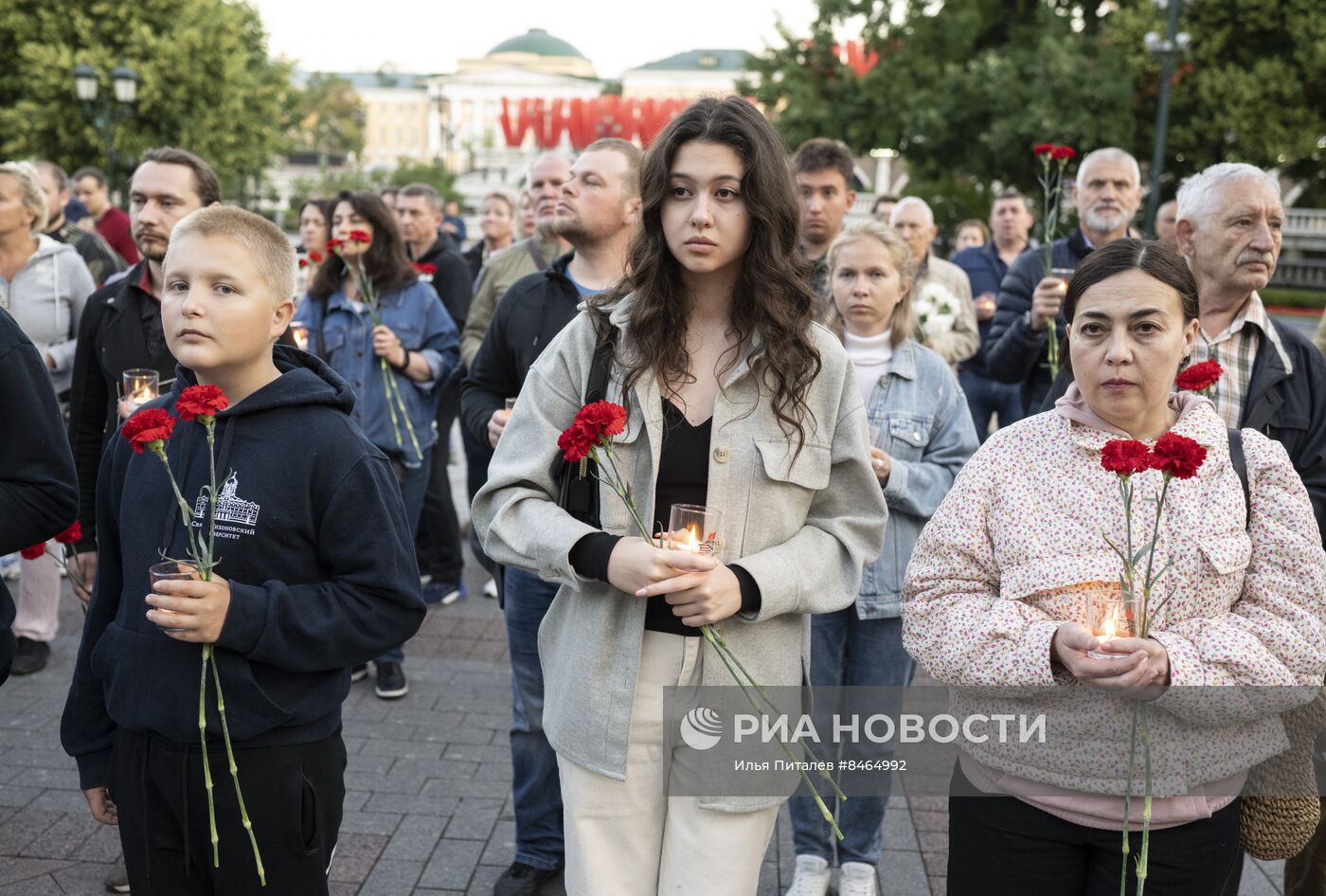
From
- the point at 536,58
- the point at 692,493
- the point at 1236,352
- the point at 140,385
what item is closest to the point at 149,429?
the point at 692,493

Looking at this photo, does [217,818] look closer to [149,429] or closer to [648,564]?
[149,429]

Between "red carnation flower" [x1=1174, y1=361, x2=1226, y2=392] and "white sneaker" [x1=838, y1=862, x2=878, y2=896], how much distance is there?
1.91 m

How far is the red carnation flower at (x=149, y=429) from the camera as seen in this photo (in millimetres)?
2283

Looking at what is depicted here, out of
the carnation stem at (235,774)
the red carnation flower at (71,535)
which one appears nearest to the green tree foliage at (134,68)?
the red carnation flower at (71,535)

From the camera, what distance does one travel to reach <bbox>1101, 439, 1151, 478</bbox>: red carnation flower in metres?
2.18

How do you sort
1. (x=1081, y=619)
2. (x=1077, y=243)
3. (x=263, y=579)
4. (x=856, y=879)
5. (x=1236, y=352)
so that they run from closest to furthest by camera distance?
(x=1081, y=619), (x=263, y=579), (x=1236, y=352), (x=856, y=879), (x=1077, y=243)

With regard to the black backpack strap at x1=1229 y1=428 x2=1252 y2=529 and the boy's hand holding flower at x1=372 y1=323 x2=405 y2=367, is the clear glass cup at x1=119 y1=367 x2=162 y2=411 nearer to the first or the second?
the boy's hand holding flower at x1=372 y1=323 x2=405 y2=367

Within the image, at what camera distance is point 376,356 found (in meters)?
5.95

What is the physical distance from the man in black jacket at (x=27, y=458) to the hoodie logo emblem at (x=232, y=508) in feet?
1.92

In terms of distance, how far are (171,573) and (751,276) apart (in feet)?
4.39

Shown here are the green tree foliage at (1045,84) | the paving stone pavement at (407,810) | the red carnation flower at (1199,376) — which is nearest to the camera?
the red carnation flower at (1199,376)

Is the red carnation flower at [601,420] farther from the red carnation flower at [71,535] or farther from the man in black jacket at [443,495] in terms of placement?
the man in black jacket at [443,495]

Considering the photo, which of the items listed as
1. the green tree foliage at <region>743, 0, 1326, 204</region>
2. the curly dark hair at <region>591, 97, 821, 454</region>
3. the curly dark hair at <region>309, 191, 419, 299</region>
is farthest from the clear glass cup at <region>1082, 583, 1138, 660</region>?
the green tree foliage at <region>743, 0, 1326, 204</region>

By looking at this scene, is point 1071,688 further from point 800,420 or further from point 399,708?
point 399,708
